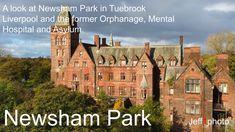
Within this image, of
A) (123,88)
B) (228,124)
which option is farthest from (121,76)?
(228,124)

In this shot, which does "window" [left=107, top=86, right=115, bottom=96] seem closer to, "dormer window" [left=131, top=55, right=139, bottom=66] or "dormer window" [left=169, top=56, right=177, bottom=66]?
"dormer window" [left=131, top=55, right=139, bottom=66]

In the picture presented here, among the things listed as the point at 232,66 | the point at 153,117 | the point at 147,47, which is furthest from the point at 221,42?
the point at 153,117

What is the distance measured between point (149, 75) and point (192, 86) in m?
10.7

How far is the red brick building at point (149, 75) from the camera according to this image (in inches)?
1754

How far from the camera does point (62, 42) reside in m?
63.0

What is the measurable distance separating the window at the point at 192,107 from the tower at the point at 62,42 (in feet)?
85.8

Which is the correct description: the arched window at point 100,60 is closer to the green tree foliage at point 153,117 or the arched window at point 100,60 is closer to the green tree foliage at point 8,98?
the green tree foliage at point 153,117

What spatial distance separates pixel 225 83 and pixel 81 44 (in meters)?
27.7

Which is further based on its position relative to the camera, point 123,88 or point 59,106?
point 123,88

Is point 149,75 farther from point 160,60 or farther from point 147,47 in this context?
point 147,47

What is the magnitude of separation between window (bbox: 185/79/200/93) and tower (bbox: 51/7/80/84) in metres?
25.7

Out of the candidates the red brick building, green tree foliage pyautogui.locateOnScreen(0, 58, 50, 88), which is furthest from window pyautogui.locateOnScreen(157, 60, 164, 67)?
green tree foliage pyautogui.locateOnScreen(0, 58, 50, 88)

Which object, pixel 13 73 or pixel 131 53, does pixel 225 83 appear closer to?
pixel 131 53

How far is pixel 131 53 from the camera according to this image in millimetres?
59219
